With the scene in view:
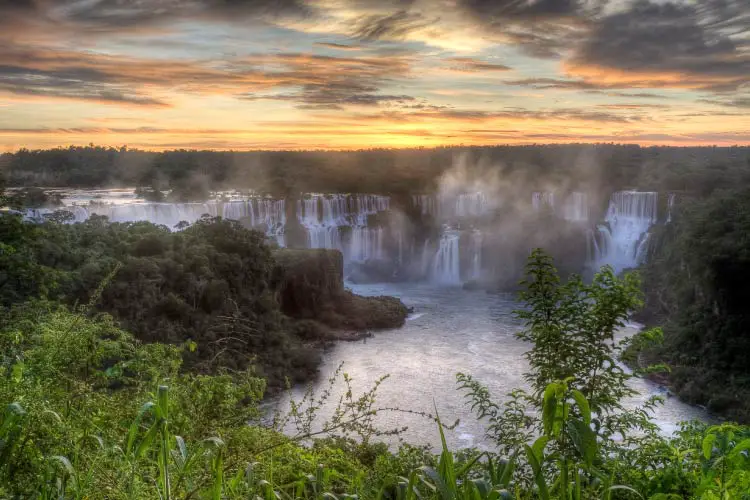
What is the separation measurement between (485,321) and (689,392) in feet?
43.7

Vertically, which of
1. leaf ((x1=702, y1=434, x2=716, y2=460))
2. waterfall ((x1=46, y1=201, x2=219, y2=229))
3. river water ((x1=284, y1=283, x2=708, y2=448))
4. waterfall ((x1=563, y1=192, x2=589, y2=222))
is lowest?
river water ((x1=284, y1=283, x2=708, y2=448))

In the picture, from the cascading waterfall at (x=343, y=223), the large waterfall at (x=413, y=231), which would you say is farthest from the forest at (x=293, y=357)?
the cascading waterfall at (x=343, y=223)

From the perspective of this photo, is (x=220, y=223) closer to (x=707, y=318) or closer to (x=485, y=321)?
(x=485, y=321)

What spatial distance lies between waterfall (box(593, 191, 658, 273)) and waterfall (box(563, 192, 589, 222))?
601 centimetres

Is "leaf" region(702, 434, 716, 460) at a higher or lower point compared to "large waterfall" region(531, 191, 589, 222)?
higher

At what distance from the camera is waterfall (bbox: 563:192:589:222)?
207ft

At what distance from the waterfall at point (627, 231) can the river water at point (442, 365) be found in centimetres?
1666

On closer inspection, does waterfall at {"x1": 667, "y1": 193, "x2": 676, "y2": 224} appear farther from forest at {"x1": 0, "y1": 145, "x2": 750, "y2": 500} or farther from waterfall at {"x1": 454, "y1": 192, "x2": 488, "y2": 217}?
waterfall at {"x1": 454, "y1": 192, "x2": 488, "y2": 217}

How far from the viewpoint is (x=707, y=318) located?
31.6m

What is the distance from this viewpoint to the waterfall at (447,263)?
53562 millimetres

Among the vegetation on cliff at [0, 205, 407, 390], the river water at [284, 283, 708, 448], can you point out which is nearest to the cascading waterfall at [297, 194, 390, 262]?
the river water at [284, 283, 708, 448]

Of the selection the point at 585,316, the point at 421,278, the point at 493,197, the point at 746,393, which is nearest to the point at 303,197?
the point at 421,278

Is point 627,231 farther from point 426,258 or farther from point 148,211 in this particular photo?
point 148,211

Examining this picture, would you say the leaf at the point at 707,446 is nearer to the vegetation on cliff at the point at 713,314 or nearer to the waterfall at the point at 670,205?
the vegetation on cliff at the point at 713,314
